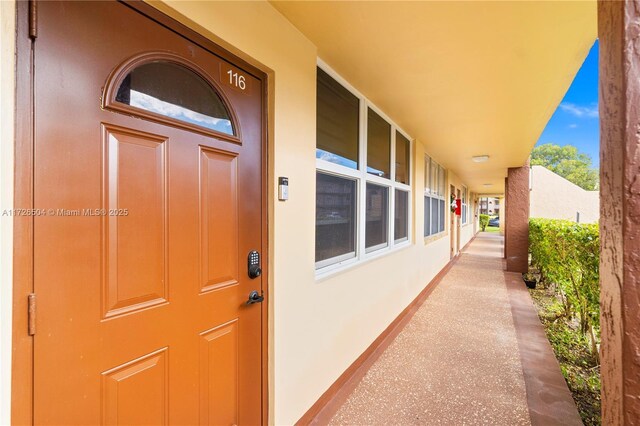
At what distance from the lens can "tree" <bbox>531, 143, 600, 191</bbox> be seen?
2831 cm

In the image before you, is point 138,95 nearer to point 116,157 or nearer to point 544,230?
point 116,157

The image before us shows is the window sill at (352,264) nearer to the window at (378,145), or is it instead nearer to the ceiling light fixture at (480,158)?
the window at (378,145)

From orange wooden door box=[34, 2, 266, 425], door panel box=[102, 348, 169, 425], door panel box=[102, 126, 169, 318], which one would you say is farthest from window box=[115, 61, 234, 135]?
door panel box=[102, 348, 169, 425]

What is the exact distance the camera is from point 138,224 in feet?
3.37

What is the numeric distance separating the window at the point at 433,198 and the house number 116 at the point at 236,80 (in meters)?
4.34

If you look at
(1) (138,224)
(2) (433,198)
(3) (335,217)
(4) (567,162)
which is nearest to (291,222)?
(3) (335,217)

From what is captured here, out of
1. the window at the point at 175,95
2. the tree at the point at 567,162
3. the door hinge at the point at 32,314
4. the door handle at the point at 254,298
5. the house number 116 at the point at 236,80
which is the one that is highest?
the tree at the point at 567,162

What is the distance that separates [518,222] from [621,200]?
22.5 feet

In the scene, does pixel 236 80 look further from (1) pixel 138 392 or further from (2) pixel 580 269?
(2) pixel 580 269

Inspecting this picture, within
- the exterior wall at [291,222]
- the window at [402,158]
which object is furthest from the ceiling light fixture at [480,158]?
the exterior wall at [291,222]

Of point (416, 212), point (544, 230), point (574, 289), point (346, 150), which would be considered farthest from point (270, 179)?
point (544, 230)

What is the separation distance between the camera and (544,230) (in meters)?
4.89

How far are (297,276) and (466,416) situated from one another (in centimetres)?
154

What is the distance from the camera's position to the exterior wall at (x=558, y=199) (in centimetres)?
1252
